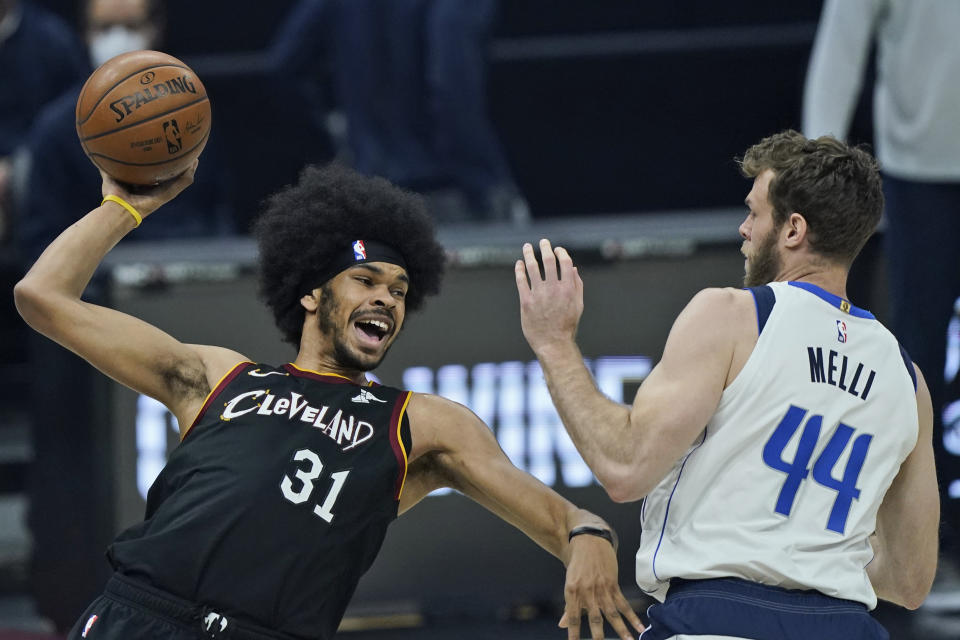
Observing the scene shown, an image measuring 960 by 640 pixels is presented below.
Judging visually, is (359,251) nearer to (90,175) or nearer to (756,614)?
(756,614)

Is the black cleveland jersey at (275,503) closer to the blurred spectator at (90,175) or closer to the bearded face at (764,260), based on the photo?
the bearded face at (764,260)

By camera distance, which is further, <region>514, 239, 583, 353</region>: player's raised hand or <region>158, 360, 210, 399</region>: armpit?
<region>158, 360, 210, 399</region>: armpit

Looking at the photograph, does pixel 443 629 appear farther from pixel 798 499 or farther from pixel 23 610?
pixel 798 499

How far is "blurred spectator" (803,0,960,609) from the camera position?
5.24m

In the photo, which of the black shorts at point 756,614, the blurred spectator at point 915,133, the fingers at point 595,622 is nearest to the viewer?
the black shorts at point 756,614

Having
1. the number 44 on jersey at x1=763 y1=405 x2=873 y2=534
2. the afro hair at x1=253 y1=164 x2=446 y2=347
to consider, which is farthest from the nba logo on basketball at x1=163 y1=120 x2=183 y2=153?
the number 44 on jersey at x1=763 y1=405 x2=873 y2=534

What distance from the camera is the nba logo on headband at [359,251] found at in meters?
3.95

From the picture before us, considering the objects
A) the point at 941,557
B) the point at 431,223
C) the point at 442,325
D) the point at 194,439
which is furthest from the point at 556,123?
the point at 194,439

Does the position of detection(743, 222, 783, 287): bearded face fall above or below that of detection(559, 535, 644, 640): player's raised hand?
above

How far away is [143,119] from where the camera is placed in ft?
12.3

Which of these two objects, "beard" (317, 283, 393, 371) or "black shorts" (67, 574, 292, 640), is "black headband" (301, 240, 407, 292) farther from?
"black shorts" (67, 574, 292, 640)

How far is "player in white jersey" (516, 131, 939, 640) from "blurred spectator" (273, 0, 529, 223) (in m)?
3.48

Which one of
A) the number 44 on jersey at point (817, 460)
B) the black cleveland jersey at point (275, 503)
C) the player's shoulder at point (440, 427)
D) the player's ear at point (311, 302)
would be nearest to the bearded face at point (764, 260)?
the number 44 on jersey at point (817, 460)

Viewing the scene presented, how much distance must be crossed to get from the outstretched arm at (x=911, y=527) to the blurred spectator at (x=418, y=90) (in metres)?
3.51
